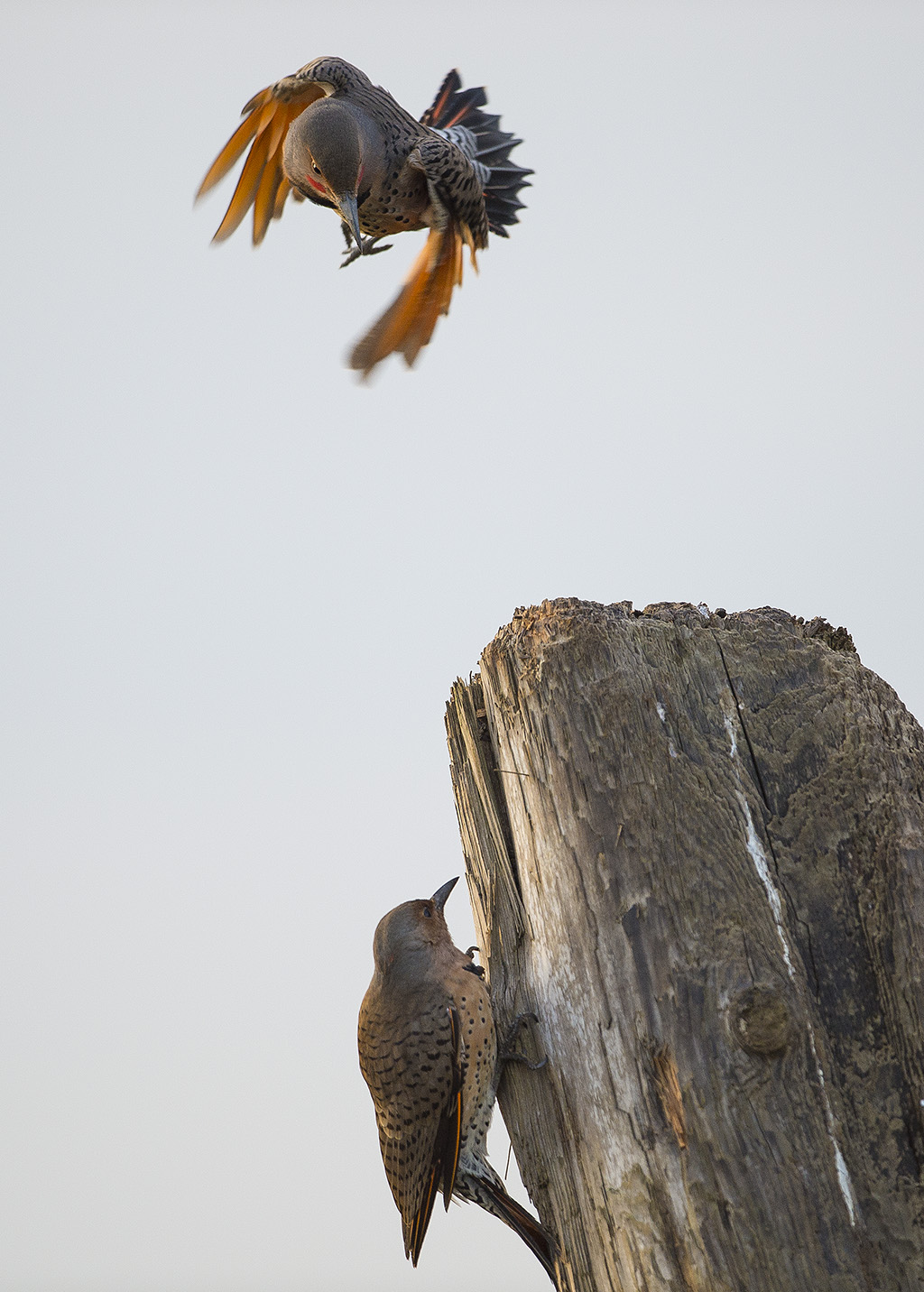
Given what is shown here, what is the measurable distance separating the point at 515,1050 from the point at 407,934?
2.96 feet

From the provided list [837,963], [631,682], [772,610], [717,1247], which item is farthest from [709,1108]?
[772,610]

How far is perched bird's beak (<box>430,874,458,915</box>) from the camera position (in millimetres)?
3949

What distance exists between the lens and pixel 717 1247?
227 cm

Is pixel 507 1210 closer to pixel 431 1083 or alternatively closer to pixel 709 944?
pixel 431 1083

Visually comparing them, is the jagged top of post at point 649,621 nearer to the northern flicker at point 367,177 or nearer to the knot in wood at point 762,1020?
the knot in wood at point 762,1020

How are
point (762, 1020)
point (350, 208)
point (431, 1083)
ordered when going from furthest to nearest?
point (350, 208) → point (431, 1083) → point (762, 1020)

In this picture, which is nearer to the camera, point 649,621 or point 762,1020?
point 762,1020

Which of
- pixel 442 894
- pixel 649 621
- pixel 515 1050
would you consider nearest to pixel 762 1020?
pixel 515 1050

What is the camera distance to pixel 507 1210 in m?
3.18

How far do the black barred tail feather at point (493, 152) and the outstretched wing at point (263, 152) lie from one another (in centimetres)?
80

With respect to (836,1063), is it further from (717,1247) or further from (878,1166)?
(717,1247)

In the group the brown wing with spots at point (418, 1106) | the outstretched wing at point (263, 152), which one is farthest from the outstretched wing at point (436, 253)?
the brown wing with spots at point (418, 1106)

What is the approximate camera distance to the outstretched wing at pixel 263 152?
15.6 ft

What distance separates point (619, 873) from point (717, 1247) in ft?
2.70
